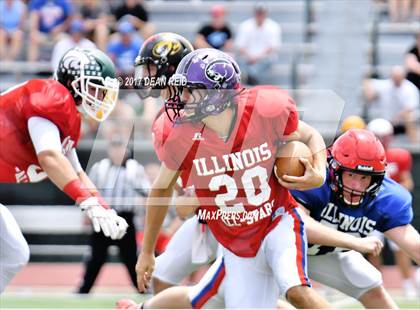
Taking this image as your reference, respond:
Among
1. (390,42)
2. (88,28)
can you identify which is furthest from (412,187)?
(88,28)

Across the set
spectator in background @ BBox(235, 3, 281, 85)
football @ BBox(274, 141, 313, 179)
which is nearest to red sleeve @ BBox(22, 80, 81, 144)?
football @ BBox(274, 141, 313, 179)

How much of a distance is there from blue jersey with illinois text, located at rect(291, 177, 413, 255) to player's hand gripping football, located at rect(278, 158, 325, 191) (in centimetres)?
37

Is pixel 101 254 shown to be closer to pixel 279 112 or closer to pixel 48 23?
pixel 279 112

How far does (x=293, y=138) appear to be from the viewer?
17.9 feet

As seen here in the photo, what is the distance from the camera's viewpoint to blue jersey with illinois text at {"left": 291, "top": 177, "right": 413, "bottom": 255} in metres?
5.66

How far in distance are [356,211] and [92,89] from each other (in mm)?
1604

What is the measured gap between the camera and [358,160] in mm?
5484

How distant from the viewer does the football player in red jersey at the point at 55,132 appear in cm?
548

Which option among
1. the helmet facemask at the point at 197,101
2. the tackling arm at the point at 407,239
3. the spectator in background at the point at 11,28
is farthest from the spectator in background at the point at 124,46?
the tackling arm at the point at 407,239

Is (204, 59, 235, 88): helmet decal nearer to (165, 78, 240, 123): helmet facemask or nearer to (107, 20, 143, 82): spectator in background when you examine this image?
(165, 78, 240, 123): helmet facemask

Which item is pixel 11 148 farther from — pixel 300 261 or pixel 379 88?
pixel 379 88

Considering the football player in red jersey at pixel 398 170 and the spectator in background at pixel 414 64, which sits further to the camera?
the spectator in background at pixel 414 64

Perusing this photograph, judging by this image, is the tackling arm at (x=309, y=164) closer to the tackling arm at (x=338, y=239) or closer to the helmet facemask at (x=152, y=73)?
the tackling arm at (x=338, y=239)

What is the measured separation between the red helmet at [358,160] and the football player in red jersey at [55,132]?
3.71 feet
